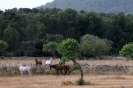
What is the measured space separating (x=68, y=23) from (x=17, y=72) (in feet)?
177

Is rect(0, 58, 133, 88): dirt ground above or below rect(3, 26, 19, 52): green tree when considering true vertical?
below

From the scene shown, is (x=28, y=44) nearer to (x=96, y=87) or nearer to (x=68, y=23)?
(x=68, y=23)

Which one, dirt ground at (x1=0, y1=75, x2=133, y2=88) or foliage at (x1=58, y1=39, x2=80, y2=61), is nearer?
dirt ground at (x1=0, y1=75, x2=133, y2=88)

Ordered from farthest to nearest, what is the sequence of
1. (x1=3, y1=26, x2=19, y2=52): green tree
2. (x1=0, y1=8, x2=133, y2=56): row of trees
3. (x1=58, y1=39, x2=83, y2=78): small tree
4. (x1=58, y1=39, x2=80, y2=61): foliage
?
(x1=0, y1=8, x2=133, y2=56): row of trees → (x1=3, y1=26, x2=19, y2=52): green tree → (x1=58, y1=39, x2=80, y2=61): foliage → (x1=58, y1=39, x2=83, y2=78): small tree

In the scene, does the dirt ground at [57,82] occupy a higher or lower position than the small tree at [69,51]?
lower

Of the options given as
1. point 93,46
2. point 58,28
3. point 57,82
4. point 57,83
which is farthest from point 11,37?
point 57,83

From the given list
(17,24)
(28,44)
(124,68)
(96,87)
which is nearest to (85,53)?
(28,44)

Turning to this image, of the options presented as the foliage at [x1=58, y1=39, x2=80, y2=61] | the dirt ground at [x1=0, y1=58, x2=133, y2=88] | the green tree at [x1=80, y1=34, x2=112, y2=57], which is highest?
the foliage at [x1=58, y1=39, x2=80, y2=61]

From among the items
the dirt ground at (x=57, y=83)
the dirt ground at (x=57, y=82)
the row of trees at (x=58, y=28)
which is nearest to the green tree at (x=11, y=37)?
the row of trees at (x=58, y=28)

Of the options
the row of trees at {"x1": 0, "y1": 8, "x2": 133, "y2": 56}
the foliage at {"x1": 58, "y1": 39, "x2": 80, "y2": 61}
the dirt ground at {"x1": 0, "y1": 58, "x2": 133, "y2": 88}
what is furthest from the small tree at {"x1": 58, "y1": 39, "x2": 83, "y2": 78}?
the row of trees at {"x1": 0, "y1": 8, "x2": 133, "y2": 56}

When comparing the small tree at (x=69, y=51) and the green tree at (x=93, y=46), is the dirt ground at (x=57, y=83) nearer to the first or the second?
the small tree at (x=69, y=51)

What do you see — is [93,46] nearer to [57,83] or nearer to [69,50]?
[69,50]

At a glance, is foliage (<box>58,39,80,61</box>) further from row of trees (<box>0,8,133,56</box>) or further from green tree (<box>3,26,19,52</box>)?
row of trees (<box>0,8,133,56</box>)

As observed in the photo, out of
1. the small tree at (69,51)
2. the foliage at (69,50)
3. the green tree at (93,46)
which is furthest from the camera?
the green tree at (93,46)
